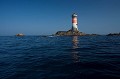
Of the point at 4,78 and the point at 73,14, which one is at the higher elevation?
the point at 73,14

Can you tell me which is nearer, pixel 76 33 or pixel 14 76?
pixel 14 76

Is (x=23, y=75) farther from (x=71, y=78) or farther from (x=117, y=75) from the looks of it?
(x=117, y=75)

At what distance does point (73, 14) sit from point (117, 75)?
362ft

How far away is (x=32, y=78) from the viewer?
7.95 metres

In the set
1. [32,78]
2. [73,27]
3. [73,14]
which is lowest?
[32,78]

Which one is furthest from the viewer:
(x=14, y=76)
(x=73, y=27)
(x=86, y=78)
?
(x=73, y=27)

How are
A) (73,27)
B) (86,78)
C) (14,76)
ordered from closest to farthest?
→ (86,78) < (14,76) < (73,27)

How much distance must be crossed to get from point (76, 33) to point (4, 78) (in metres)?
115

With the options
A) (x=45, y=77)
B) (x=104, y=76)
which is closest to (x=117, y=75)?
(x=104, y=76)

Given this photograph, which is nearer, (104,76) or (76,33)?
(104,76)

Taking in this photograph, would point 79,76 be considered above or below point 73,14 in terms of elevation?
below

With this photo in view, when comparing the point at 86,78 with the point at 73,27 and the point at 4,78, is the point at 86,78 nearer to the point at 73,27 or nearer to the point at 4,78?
the point at 4,78

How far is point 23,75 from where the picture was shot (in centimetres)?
851

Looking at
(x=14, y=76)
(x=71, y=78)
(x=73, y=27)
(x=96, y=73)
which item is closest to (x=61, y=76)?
(x=71, y=78)
